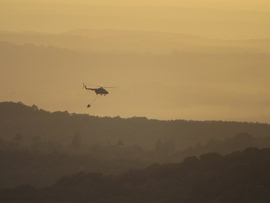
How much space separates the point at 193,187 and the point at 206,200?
16.5 metres

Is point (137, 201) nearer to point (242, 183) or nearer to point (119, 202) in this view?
point (119, 202)

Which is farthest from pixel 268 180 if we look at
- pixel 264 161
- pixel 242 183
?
pixel 264 161

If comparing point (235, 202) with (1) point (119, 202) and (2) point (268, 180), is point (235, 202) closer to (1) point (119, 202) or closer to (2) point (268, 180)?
(2) point (268, 180)

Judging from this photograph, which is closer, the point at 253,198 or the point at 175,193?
the point at 253,198

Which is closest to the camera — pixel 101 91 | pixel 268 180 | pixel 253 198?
pixel 253 198

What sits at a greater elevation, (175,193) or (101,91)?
(101,91)

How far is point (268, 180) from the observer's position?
177 m

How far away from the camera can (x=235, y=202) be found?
168875 mm

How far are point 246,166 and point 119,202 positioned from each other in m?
32.1

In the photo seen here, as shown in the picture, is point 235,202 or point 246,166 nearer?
point 235,202

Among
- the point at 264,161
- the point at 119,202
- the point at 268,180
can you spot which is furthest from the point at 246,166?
the point at 119,202

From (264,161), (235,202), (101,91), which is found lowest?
(235,202)

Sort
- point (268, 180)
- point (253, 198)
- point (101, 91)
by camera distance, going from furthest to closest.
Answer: point (101, 91) → point (268, 180) → point (253, 198)

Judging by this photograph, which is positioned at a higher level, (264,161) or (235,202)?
(264,161)
